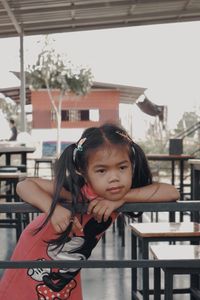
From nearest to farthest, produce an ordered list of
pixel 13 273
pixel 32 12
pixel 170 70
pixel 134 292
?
pixel 13 273
pixel 134 292
pixel 32 12
pixel 170 70

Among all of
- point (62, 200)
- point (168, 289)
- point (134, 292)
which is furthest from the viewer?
point (134, 292)

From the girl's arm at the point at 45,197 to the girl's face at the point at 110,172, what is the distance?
0.24 ft

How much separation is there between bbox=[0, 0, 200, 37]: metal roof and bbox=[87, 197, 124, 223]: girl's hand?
5.30 metres

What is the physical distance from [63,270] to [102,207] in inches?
11.5

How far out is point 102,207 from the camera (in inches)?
46.6

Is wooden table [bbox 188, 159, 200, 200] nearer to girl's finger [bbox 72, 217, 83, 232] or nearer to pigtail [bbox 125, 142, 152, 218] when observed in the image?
pigtail [bbox 125, 142, 152, 218]

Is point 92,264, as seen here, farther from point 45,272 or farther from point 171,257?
point 171,257

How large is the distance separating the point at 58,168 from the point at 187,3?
621cm

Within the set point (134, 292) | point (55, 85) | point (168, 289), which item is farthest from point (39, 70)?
point (168, 289)

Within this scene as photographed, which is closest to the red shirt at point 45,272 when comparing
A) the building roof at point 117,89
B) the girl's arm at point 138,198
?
the girl's arm at point 138,198

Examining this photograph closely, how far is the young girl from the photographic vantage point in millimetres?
1204

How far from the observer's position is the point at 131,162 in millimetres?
1286

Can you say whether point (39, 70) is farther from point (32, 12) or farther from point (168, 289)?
point (168, 289)

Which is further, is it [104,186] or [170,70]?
[170,70]
